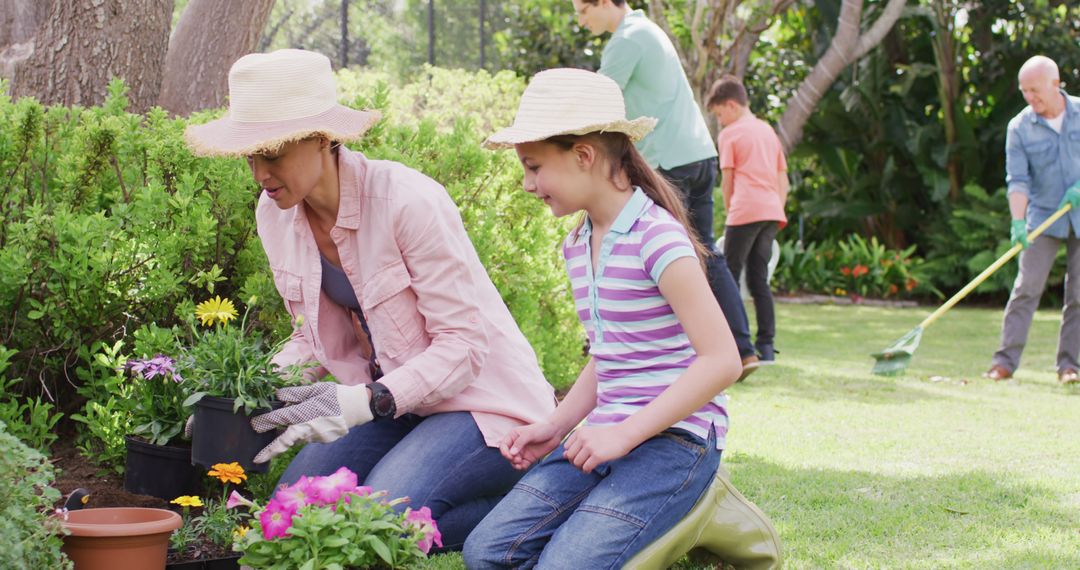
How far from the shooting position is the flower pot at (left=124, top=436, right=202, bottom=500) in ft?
11.3

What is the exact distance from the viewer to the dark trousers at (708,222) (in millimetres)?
6559

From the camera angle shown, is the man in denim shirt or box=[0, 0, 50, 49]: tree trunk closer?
box=[0, 0, 50, 49]: tree trunk

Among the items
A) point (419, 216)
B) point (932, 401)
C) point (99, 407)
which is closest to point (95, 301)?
point (99, 407)

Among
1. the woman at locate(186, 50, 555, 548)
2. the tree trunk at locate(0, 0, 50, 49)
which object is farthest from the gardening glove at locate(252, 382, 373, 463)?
the tree trunk at locate(0, 0, 50, 49)

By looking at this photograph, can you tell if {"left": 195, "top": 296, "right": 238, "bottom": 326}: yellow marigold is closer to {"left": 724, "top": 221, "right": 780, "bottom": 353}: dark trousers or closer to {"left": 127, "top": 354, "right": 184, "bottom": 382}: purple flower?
{"left": 127, "top": 354, "right": 184, "bottom": 382}: purple flower

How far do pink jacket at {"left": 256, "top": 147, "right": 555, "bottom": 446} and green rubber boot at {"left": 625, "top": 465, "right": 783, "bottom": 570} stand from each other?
635mm

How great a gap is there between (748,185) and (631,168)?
16.0 feet

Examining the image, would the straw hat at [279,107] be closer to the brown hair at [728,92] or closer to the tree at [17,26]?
the tree at [17,26]

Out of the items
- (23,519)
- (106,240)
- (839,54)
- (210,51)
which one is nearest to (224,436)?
(23,519)

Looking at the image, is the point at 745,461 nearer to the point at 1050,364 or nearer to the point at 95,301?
the point at 95,301

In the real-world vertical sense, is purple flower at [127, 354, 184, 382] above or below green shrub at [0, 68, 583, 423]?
below

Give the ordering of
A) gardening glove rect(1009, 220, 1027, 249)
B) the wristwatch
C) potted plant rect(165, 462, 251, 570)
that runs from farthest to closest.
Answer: gardening glove rect(1009, 220, 1027, 249), the wristwatch, potted plant rect(165, 462, 251, 570)

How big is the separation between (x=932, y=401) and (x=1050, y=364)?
90.9 inches

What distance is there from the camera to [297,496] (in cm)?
271
